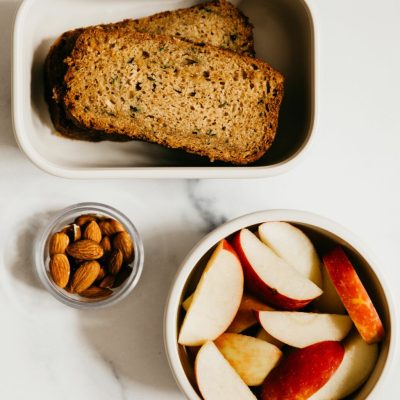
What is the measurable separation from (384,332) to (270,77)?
47 cm

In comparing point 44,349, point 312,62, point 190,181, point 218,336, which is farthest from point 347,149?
point 44,349

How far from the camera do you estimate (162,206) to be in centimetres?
115

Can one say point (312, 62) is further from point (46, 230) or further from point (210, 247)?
point (46, 230)

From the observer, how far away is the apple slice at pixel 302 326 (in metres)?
1.04

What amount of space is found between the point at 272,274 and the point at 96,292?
0.31 meters

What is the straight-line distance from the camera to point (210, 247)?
1020 mm

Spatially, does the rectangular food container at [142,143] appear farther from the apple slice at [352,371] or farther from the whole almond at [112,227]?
the apple slice at [352,371]

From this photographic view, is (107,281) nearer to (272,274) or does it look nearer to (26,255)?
(26,255)

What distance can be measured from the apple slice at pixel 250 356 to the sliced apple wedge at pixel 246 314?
1.2 inches

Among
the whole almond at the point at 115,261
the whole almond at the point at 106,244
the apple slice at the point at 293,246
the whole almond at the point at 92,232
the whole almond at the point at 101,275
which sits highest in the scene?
the apple slice at the point at 293,246

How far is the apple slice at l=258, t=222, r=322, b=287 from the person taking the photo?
1054 mm

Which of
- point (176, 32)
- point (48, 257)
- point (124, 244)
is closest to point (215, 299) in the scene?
point (124, 244)

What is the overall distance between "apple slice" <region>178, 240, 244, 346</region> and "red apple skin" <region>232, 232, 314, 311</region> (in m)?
0.01

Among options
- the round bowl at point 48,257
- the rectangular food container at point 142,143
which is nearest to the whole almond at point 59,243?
the round bowl at point 48,257
